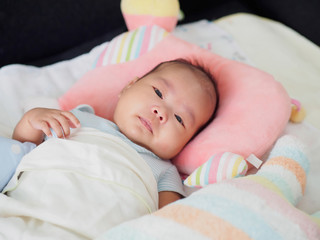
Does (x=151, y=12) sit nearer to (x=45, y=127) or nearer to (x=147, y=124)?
(x=147, y=124)

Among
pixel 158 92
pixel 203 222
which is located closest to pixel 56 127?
pixel 158 92

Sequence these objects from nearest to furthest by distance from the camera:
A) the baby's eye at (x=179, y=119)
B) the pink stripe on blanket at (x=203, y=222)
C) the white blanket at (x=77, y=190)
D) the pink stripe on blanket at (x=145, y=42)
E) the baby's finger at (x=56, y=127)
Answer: the pink stripe on blanket at (x=203, y=222), the white blanket at (x=77, y=190), the baby's finger at (x=56, y=127), the baby's eye at (x=179, y=119), the pink stripe on blanket at (x=145, y=42)

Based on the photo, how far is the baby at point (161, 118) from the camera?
1074 mm

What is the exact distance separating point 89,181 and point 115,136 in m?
0.17

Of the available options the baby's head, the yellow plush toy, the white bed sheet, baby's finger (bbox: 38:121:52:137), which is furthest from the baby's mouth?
the yellow plush toy

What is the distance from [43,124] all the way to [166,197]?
14.6 inches

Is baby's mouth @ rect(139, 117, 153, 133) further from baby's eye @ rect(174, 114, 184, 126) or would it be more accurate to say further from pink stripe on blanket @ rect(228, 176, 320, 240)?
pink stripe on blanket @ rect(228, 176, 320, 240)

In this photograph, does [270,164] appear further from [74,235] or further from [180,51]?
[180,51]

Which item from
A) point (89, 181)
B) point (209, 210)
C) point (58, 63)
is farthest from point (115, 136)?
point (58, 63)

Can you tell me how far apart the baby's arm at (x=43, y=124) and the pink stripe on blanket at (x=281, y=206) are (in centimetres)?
45

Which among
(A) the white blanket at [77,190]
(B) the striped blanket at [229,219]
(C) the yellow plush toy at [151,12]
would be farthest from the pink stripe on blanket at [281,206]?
(C) the yellow plush toy at [151,12]

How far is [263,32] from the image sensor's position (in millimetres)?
1737

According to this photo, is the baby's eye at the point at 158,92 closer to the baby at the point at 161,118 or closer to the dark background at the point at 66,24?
the baby at the point at 161,118

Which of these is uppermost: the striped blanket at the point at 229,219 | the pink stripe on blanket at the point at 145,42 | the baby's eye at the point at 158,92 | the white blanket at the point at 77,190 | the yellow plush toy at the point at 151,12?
the yellow plush toy at the point at 151,12
